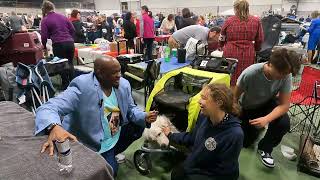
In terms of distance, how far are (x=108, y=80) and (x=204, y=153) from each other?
0.79 meters

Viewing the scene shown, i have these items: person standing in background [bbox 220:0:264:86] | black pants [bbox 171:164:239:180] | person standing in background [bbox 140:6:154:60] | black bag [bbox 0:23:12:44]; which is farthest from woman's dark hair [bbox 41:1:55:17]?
black pants [bbox 171:164:239:180]

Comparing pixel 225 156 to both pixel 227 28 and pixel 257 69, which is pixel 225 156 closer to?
pixel 257 69

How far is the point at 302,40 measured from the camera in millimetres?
7910

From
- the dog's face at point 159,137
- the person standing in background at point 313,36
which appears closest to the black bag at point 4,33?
the dog's face at point 159,137

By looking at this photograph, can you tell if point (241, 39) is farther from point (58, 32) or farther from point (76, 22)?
point (76, 22)

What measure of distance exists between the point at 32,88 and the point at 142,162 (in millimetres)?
1323

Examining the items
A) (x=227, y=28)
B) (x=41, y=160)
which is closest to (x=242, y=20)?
(x=227, y=28)

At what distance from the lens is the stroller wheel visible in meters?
2.24

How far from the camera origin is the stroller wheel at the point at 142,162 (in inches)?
88.0

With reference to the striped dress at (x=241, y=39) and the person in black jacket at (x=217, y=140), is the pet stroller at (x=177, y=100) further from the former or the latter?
the striped dress at (x=241, y=39)

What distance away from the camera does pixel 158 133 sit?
220 centimetres

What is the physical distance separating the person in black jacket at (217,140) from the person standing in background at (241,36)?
1409 mm

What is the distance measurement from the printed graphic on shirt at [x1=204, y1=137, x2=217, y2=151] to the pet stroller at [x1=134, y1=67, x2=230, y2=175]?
417mm

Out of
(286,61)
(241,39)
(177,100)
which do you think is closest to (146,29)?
(241,39)
